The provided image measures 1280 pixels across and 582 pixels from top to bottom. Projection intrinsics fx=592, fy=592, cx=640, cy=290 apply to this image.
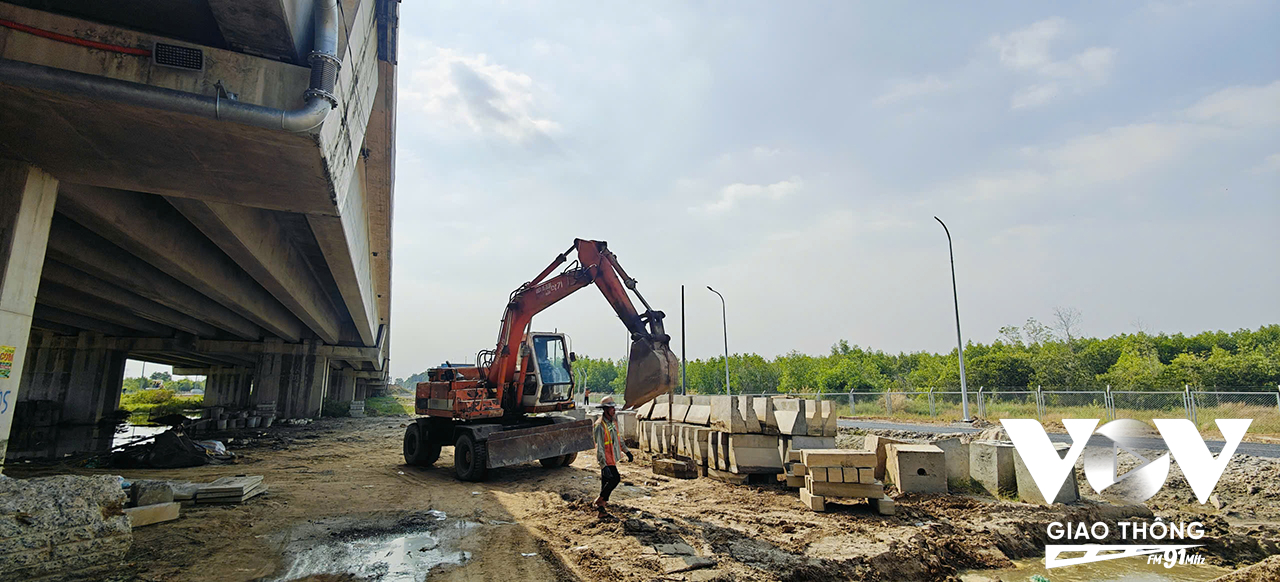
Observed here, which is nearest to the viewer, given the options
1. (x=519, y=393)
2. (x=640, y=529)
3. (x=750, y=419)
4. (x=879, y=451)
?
(x=640, y=529)

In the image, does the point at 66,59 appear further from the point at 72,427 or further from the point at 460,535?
the point at 72,427

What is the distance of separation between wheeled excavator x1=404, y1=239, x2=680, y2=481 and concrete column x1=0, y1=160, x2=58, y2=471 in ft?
21.8

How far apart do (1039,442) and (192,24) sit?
12.7 m

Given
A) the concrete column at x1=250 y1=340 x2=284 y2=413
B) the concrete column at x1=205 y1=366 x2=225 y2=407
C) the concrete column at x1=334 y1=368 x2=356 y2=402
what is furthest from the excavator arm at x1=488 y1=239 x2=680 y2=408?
the concrete column at x1=205 y1=366 x2=225 y2=407

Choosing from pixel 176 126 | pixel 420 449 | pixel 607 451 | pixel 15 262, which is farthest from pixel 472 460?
pixel 176 126

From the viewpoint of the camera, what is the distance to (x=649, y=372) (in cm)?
885

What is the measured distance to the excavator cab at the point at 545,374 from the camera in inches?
501

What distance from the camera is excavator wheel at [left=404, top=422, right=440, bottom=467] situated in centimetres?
1379

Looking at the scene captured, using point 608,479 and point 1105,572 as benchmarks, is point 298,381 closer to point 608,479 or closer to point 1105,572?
point 608,479

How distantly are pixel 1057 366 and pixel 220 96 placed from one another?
42413 millimetres

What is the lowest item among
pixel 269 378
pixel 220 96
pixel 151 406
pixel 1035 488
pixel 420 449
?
pixel 151 406

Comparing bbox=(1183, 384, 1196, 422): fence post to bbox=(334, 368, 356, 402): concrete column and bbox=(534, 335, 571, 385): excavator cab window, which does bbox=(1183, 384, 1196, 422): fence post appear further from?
bbox=(334, 368, 356, 402): concrete column

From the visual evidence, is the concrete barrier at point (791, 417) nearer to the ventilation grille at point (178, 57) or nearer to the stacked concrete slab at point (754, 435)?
the stacked concrete slab at point (754, 435)

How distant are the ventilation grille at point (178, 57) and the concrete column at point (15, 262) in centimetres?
286
